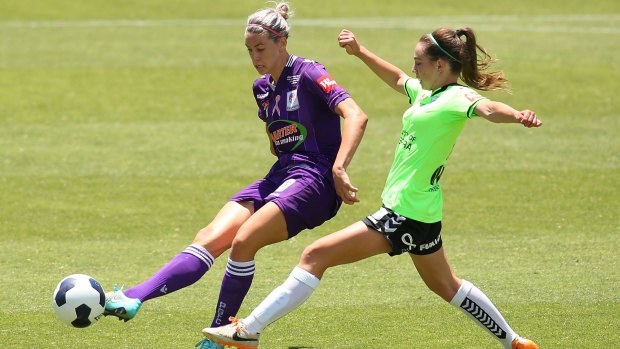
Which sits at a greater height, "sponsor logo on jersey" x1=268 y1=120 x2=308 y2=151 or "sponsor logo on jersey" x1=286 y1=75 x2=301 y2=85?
"sponsor logo on jersey" x1=286 y1=75 x2=301 y2=85

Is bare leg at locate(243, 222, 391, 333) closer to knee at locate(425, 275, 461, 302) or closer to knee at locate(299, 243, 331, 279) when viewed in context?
knee at locate(299, 243, 331, 279)

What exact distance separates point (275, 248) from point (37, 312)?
2.92 m

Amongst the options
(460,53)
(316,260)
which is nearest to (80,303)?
(316,260)

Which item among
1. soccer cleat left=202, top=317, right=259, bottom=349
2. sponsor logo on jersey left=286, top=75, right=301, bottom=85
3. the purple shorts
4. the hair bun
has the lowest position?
soccer cleat left=202, top=317, right=259, bottom=349

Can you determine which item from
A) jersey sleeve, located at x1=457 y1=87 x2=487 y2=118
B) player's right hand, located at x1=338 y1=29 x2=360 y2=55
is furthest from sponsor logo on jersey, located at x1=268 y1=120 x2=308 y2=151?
jersey sleeve, located at x1=457 y1=87 x2=487 y2=118

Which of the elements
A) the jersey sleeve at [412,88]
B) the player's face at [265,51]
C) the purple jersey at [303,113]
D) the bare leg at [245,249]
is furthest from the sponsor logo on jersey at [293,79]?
the bare leg at [245,249]

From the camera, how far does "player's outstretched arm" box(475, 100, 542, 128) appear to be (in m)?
5.79

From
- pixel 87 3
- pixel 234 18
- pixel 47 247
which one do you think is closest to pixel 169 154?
pixel 47 247

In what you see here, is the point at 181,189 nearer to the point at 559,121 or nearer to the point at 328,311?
the point at 328,311

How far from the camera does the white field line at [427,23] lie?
74.1ft

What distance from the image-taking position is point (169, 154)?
45.5 ft

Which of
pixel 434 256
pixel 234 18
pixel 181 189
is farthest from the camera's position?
pixel 234 18

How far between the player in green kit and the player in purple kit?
32 centimetres

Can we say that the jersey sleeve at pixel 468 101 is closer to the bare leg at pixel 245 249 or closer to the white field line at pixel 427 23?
the bare leg at pixel 245 249
